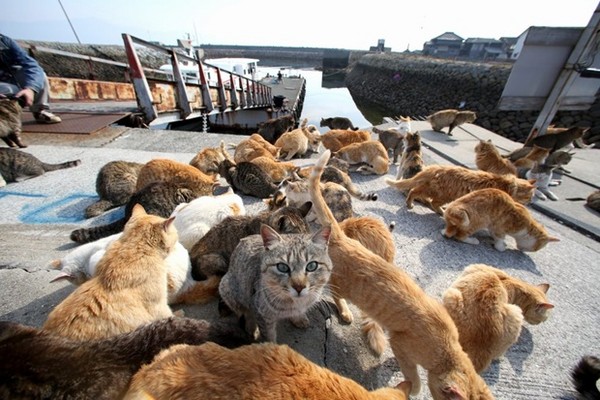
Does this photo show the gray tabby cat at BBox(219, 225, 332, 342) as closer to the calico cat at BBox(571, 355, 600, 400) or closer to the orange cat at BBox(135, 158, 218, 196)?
the calico cat at BBox(571, 355, 600, 400)

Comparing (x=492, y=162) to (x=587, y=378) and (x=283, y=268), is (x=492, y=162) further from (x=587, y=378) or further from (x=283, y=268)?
(x=283, y=268)

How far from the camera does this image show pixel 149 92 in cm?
684

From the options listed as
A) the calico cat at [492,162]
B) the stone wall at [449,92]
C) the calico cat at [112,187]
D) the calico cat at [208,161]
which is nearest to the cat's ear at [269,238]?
the calico cat at [112,187]

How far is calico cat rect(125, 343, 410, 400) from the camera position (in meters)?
1.09

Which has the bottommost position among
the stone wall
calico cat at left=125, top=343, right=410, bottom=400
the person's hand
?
the stone wall

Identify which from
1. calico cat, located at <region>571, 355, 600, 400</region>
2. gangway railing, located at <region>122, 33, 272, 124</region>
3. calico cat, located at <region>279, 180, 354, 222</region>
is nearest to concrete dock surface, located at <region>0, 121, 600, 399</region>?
calico cat, located at <region>571, 355, 600, 400</region>

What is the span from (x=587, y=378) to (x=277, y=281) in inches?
90.2

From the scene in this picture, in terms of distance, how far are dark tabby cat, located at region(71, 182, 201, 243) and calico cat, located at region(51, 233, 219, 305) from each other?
0.52 m

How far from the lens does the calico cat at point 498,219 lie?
3.00m

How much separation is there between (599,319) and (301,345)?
9.36ft

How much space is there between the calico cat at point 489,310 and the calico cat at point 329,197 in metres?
1.60

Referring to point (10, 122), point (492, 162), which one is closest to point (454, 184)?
point (492, 162)

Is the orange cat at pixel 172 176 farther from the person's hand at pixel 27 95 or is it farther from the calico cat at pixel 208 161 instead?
the person's hand at pixel 27 95

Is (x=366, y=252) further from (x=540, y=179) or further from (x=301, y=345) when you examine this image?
(x=540, y=179)
